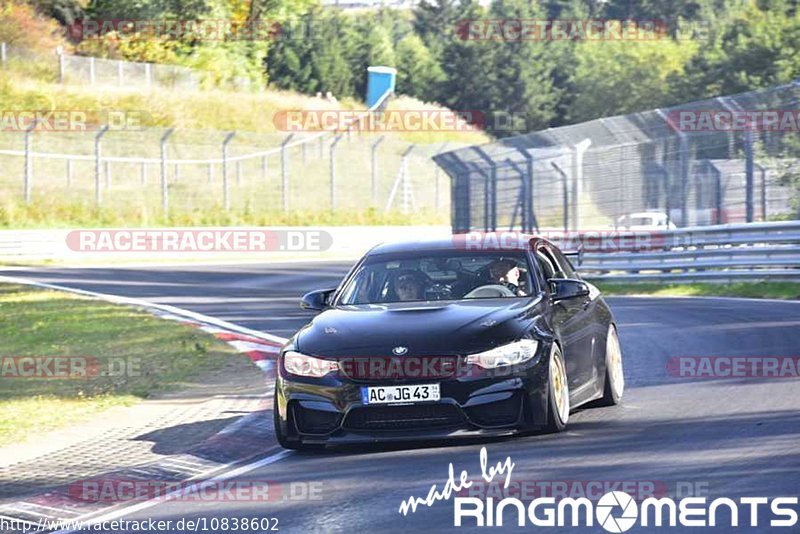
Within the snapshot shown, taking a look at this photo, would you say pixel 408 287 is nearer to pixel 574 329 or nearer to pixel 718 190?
pixel 574 329

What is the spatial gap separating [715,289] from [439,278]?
555 inches

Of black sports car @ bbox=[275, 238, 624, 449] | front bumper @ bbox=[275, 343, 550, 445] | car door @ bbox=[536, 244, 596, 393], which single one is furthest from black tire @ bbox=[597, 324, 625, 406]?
front bumper @ bbox=[275, 343, 550, 445]

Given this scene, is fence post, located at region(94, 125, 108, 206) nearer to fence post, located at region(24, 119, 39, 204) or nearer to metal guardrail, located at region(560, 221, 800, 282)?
fence post, located at region(24, 119, 39, 204)

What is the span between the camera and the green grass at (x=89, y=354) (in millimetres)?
12211

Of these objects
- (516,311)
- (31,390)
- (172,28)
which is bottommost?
(31,390)

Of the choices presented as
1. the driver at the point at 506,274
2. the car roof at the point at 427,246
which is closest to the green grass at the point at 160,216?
the car roof at the point at 427,246

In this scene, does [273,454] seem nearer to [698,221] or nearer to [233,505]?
[233,505]

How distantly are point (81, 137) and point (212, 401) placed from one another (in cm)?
3847

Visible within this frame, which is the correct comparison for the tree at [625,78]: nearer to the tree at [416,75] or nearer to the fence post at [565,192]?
the tree at [416,75]

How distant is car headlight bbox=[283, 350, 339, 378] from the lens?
29.8ft

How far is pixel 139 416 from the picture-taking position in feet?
38.5

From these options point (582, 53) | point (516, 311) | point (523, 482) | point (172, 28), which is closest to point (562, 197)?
point (516, 311)

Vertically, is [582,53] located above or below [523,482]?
above

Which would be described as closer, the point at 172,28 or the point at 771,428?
the point at 771,428
